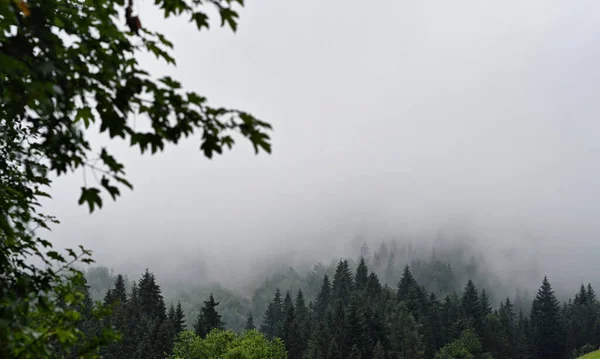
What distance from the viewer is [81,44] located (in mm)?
4367

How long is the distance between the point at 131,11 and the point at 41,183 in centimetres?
347

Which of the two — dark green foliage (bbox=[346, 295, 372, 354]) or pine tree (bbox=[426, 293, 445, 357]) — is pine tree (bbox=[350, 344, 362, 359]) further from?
pine tree (bbox=[426, 293, 445, 357])

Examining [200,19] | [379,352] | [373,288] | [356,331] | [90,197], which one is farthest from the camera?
[373,288]

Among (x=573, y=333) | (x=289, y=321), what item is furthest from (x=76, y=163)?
(x=573, y=333)

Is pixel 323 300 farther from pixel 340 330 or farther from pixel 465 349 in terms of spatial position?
pixel 465 349

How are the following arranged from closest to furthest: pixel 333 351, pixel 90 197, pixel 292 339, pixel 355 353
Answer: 1. pixel 90 197
2. pixel 355 353
3. pixel 333 351
4. pixel 292 339

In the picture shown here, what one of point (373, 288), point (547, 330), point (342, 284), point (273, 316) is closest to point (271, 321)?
point (273, 316)

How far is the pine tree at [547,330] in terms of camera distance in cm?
9919

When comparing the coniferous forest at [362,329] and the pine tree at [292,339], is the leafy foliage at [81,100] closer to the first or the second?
the coniferous forest at [362,329]

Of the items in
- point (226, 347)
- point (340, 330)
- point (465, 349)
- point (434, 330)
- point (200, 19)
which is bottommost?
point (465, 349)

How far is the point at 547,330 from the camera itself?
331 ft

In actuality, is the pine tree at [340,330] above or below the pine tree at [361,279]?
below

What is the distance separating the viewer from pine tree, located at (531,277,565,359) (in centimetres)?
9919

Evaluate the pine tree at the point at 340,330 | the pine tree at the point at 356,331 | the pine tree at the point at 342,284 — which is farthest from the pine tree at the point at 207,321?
the pine tree at the point at 342,284
